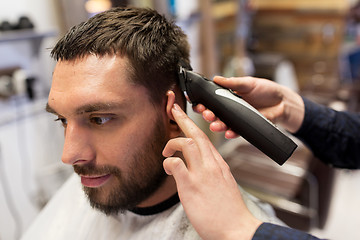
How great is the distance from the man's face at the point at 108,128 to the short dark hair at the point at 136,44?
0.09 ft

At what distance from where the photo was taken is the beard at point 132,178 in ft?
2.69

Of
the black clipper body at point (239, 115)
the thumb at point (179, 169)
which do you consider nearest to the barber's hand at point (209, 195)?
the thumb at point (179, 169)

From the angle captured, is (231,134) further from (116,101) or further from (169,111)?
(116,101)

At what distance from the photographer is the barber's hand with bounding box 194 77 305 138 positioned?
3.29 feet

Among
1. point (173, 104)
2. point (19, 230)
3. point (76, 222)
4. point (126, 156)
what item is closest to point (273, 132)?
point (173, 104)

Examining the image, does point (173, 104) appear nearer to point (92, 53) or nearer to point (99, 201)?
point (92, 53)

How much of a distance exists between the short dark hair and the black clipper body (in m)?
0.06

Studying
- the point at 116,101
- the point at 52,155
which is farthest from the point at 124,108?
the point at 52,155

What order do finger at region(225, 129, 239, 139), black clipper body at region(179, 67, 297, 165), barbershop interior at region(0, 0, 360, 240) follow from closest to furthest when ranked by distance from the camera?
black clipper body at region(179, 67, 297, 165), finger at region(225, 129, 239, 139), barbershop interior at region(0, 0, 360, 240)

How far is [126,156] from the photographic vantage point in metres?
0.81

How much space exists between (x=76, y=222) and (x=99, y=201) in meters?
0.34

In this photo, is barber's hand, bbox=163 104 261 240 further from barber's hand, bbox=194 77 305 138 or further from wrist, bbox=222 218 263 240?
barber's hand, bbox=194 77 305 138

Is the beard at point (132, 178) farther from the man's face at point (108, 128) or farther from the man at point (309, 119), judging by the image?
the man at point (309, 119)

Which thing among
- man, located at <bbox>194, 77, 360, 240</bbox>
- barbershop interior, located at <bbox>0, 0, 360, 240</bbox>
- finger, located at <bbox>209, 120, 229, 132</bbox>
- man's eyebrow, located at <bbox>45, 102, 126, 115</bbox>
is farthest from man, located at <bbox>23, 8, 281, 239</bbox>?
barbershop interior, located at <bbox>0, 0, 360, 240</bbox>
